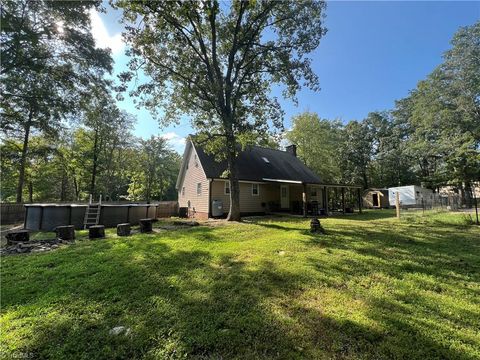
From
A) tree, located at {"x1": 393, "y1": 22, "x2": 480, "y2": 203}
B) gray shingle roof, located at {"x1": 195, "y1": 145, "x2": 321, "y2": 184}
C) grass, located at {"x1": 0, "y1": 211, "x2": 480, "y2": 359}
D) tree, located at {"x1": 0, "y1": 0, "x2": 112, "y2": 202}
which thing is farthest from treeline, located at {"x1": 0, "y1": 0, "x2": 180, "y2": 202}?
tree, located at {"x1": 393, "y1": 22, "x2": 480, "y2": 203}

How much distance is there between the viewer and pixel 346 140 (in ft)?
126

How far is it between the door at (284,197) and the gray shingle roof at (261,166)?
33.2 inches

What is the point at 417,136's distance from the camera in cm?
3025

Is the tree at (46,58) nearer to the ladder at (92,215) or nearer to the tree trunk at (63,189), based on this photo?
the ladder at (92,215)

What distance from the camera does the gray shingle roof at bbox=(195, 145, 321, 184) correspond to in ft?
57.2

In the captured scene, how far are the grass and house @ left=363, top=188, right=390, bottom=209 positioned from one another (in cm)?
2584

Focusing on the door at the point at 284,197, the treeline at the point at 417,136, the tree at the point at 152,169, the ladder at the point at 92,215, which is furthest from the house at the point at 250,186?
the tree at the point at 152,169

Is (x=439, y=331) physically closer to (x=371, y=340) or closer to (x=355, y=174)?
(x=371, y=340)

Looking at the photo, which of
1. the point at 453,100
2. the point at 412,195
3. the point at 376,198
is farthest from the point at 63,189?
the point at 453,100

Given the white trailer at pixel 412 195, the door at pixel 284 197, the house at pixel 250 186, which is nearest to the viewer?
the house at pixel 250 186

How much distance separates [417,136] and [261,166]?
2324 centimetres

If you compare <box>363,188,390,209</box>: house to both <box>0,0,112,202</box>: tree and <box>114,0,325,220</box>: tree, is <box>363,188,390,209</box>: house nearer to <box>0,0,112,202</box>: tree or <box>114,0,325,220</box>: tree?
<box>114,0,325,220</box>: tree

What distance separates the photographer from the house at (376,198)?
98.3 ft

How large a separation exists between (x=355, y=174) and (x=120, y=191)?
3608 centimetres
